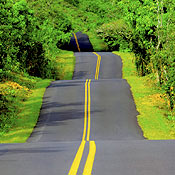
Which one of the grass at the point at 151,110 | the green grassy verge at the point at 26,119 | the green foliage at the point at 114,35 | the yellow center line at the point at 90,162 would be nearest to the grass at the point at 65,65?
the green foliage at the point at 114,35

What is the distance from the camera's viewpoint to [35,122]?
31.5 m

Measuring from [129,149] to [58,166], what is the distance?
328 cm

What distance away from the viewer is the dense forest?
33062mm

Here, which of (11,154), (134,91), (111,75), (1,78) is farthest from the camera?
(111,75)

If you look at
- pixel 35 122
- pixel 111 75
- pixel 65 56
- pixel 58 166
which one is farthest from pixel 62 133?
pixel 65 56

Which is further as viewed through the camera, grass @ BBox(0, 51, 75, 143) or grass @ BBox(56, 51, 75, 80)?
grass @ BBox(56, 51, 75, 80)

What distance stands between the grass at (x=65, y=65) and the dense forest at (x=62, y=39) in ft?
4.86

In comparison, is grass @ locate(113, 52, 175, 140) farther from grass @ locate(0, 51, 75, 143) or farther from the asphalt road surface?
grass @ locate(0, 51, 75, 143)

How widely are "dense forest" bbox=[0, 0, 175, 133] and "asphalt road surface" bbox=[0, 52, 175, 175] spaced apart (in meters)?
3.79

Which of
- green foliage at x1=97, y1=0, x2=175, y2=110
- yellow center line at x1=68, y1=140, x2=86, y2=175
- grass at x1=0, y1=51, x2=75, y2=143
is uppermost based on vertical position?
yellow center line at x1=68, y1=140, x2=86, y2=175

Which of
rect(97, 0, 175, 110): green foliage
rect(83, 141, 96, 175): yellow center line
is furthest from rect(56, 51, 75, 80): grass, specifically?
rect(83, 141, 96, 175): yellow center line

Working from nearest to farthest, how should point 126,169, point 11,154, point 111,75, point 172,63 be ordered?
point 126,169 < point 11,154 < point 172,63 < point 111,75

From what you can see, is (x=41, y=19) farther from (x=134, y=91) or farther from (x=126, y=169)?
(x=126, y=169)

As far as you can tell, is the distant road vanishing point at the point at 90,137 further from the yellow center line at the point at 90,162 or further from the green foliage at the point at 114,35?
the green foliage at the point at 114,35
